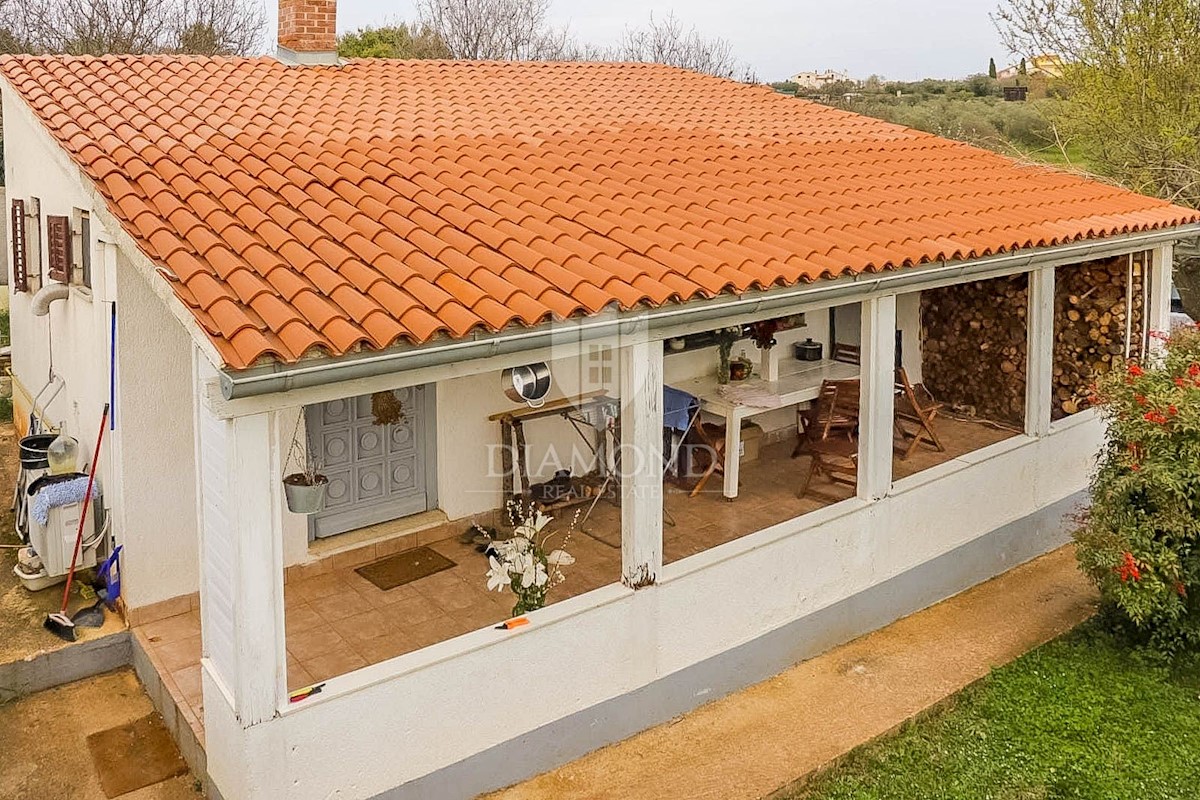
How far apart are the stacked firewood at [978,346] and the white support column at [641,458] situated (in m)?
6.59

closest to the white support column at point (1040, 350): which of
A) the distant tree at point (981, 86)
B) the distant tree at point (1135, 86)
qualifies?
the distant tree at point (1135, 86)

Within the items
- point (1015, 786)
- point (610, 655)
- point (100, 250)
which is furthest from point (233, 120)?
point (1015, 786)

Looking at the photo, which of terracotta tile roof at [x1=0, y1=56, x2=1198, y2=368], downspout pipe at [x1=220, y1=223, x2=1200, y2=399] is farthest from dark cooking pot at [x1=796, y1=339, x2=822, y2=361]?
downspout pipe at [x1=220, y1=223, x2=1200, y2=399]

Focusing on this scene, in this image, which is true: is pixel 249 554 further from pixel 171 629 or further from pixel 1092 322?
pixel 1092 322

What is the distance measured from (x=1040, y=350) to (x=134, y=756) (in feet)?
26.7

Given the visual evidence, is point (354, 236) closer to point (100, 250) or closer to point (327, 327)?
point (327, 327)

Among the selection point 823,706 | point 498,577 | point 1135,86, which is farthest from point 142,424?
point 1135,86

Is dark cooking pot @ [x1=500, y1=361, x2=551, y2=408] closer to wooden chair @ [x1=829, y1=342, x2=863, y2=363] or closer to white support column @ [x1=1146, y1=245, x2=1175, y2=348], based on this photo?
wooden chair @ [x1=829, y1=342, x2=863, y2=363]

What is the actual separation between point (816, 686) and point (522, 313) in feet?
12.5

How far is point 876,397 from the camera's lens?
312 inches

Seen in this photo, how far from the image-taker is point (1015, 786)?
6133 mm

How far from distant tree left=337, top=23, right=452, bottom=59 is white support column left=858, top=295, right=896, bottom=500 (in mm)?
28115

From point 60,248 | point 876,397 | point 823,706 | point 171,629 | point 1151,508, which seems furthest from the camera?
point 60,248

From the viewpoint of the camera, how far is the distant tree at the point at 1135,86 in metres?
16.0
